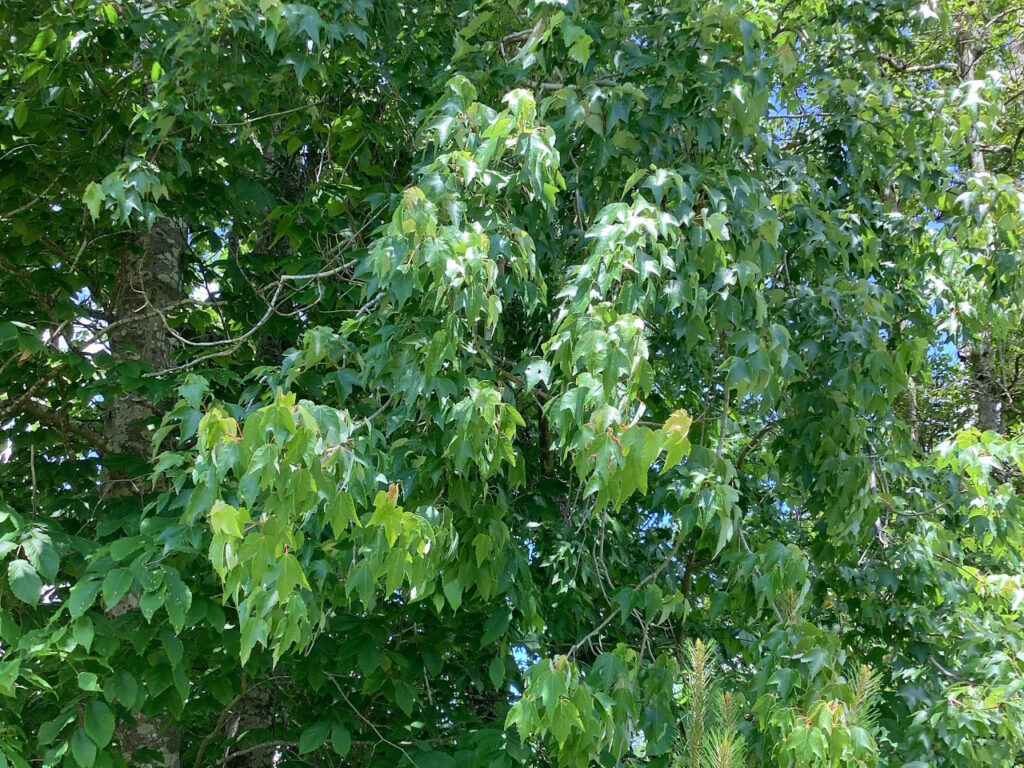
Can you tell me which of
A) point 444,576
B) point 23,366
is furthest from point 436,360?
point 23,366

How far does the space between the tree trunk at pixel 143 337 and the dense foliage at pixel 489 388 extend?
0.02 m

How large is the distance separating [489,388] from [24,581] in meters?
1.23

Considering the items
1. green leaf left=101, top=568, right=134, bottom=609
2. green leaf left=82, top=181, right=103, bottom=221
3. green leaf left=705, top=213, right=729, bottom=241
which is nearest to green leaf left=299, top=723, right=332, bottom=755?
green leaf left=101, top=568, right=134, bottom=609

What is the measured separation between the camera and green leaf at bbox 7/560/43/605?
95.0 inches

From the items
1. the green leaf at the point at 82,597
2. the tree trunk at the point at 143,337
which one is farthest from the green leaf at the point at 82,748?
the tree trunk at the point at 143,337

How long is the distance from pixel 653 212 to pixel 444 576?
3.49 ft

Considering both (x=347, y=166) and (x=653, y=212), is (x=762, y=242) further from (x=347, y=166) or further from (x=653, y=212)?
(x=347, y=166)

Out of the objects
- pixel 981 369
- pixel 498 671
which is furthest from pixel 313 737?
pixel 981 369

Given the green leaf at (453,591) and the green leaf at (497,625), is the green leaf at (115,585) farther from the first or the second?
the green leaf at (497,625)

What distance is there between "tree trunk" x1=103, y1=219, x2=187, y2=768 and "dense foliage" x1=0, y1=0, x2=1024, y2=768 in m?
0.02

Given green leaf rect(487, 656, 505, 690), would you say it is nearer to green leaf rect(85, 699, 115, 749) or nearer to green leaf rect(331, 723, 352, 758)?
green leaf rect(331, 723, 352, 758)

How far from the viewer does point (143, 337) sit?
12.9ft

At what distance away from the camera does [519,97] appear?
8.08 feet

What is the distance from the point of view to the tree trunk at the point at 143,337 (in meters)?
3.58
